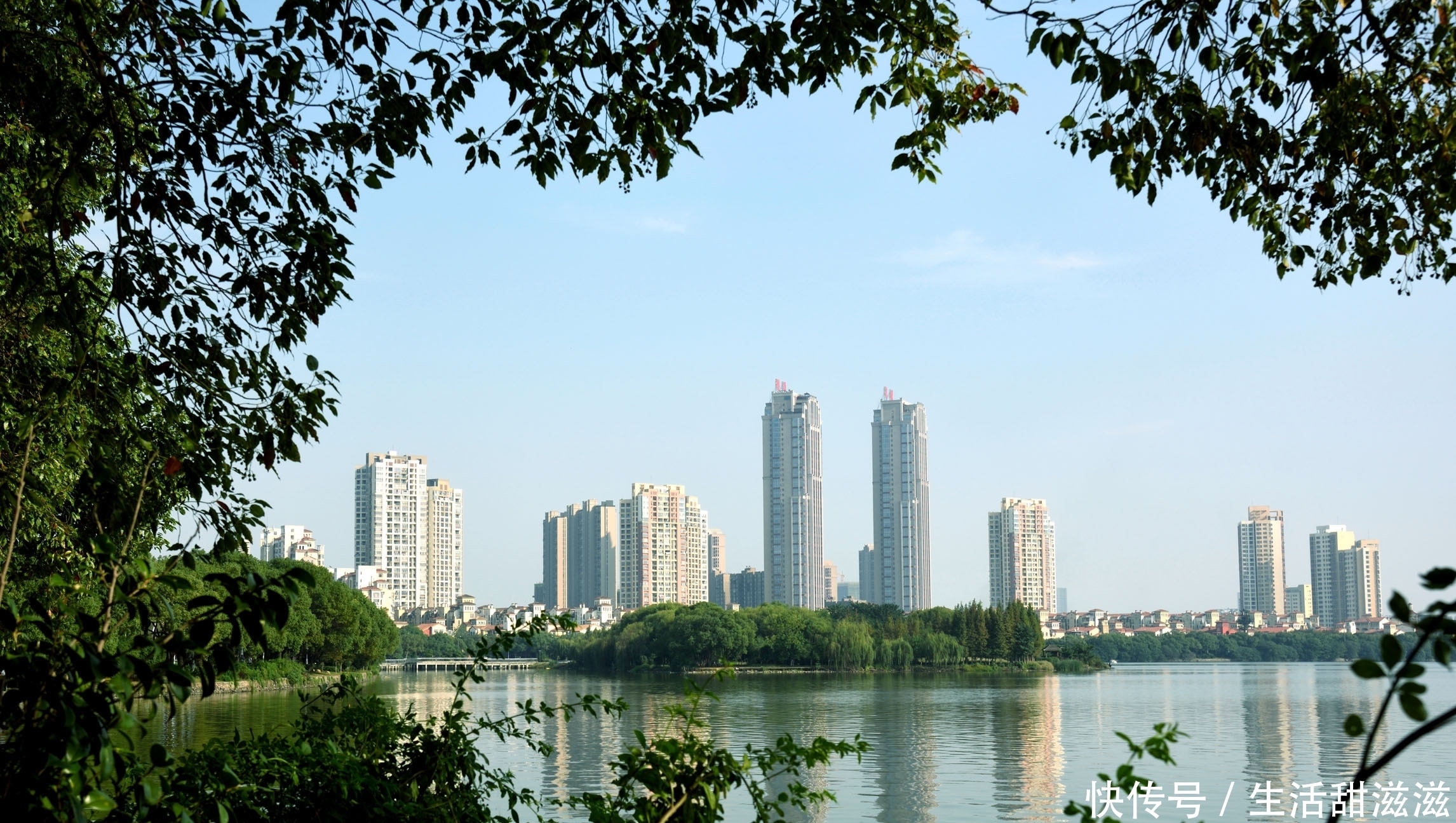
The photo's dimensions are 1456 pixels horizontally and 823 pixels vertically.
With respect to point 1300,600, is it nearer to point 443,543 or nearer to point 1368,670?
point 443,543

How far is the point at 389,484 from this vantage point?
371 feet

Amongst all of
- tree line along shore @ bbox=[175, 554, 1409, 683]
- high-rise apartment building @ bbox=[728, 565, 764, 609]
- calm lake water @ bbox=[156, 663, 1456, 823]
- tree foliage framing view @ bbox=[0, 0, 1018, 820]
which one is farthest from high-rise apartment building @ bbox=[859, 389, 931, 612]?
tree foliage framing view @ bbox=[0, 0, 1018, 820]

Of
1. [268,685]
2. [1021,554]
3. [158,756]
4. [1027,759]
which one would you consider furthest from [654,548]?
[158,756]

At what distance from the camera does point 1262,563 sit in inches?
5022

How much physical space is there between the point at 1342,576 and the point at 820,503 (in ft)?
156

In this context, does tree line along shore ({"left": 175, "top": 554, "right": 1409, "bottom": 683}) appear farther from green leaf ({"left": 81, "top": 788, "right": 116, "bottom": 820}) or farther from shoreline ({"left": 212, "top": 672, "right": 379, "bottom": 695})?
green leaf ({"left": 81, "top": 788, "right": 116, "bottom": 820})

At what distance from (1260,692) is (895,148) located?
39000 mm

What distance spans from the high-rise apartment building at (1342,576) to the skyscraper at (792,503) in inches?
1789

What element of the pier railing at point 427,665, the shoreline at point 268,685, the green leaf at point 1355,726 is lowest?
Result: the pier railing at point 427,665

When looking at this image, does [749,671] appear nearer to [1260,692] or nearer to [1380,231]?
[1260,692]

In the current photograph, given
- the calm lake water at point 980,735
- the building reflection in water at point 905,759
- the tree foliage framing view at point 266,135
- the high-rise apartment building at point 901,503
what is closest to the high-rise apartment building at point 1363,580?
the high-rise apartment building at point 901,503

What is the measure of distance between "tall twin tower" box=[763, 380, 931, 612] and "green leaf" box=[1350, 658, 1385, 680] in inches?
4607

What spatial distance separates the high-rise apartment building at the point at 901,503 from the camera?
119 meters

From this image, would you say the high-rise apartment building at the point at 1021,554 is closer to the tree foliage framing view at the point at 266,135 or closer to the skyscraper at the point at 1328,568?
the skyscraper at the point at 1328,568
